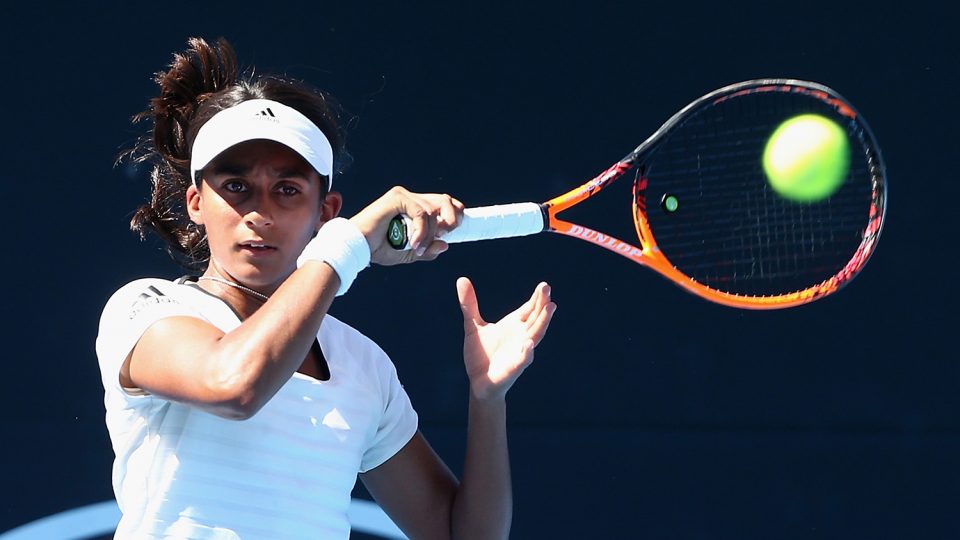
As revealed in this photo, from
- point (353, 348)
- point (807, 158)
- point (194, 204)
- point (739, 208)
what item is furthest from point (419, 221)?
point (807, 158)

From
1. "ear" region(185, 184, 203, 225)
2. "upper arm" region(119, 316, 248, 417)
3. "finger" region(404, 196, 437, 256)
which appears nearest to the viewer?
"upper arm" region(119, 316, 248, 417)

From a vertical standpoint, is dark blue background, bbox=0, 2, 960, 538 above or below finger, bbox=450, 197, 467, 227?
above

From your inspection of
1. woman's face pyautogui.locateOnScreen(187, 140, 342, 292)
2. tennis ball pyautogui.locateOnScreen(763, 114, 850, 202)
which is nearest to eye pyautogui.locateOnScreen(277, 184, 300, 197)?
woman's face pyautogui.locateOnScreen(187, 140, 342, 292)

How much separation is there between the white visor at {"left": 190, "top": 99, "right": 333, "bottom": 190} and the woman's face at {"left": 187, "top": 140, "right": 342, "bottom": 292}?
0.8 inches

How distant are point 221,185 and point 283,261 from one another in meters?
0.14

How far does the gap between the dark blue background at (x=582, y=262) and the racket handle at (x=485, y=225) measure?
3.32 feet

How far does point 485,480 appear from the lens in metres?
2.31

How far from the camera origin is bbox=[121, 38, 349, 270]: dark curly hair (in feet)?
7.39

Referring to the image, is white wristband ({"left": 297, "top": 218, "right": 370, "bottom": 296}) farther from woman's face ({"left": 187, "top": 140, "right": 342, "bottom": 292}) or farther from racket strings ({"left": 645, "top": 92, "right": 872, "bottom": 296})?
racket strings ({"left": 645, "top": 92, "right": 872, "bottom": 296})

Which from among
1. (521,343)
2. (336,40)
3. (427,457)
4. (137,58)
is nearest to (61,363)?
(137,58)

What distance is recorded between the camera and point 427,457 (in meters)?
2.39

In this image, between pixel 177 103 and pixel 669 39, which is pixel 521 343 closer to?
pixel 177 103

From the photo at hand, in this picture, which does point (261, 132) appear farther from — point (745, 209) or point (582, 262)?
point (582, 262)

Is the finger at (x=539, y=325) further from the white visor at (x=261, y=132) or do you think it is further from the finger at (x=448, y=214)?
the white visor at (x=261, y=132)
